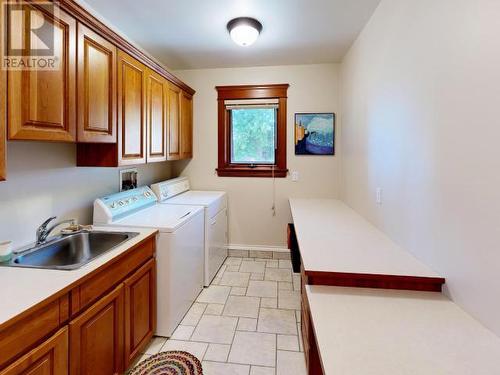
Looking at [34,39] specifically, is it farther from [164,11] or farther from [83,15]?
[164,11]

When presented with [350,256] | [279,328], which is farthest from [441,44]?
[279,328]

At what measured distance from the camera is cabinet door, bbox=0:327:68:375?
1049 millimetres

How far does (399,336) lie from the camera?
1.01 metres

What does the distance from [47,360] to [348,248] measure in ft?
5.13

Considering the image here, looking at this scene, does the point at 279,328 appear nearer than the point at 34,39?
No

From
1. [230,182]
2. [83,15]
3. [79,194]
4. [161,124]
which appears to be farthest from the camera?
[230,182]

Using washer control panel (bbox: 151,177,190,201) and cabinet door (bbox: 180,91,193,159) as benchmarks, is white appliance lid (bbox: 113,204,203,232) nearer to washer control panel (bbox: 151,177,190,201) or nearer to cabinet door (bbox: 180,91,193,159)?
washer control panel (bbox: 151,177,190,201)

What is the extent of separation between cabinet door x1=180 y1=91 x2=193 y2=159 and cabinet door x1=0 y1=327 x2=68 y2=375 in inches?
95.8

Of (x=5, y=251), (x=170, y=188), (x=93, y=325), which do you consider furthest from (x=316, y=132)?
(x=5, y=251)

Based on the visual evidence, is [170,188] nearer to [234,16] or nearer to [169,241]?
[169,241]

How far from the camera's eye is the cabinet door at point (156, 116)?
259 centimetres

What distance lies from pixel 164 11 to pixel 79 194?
1.58 metres

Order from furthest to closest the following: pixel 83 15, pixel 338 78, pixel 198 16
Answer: pixel 338 78 < pixel 198 16 < pixel 83 15

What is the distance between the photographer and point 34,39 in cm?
139
